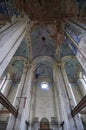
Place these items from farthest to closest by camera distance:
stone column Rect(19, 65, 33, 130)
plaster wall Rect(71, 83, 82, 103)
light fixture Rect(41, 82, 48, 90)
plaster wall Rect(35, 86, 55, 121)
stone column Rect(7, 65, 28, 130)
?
light fixture Rect(41, 82, 48, 90) → plaster wall Rect(71, 83, 82, 103) → plaster wall Rect(35, 86, 55, 121) → stone column Rect(19, 65, 33, 130) → stone column Rect(7, 65, 28, 130)

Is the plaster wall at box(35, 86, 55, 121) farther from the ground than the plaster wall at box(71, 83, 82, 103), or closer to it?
closer to it

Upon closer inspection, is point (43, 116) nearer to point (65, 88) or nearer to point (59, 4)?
point (65, 88)

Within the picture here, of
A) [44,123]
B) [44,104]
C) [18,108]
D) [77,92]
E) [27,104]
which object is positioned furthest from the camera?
[77,92]

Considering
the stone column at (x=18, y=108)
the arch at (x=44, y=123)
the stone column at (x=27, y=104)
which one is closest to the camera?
the stone column at (x=18, y=108)

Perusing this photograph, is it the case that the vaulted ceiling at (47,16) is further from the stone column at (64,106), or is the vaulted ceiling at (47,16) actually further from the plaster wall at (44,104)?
the plaster wall at (44,104)

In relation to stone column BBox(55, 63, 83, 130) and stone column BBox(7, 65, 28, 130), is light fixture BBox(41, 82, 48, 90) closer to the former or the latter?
stone column BBox(55, 63, 83, 130)

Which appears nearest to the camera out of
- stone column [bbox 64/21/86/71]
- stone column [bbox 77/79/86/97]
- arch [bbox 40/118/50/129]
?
stone column [bbox 64/21/86/71]

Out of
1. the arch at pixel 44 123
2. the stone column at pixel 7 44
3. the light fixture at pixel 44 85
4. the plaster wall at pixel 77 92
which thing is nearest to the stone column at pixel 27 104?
the arch at pixel 44 123

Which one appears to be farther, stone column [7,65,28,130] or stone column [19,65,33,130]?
stone column [19,65,33,130]

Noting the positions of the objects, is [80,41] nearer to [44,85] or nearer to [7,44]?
[7,44]

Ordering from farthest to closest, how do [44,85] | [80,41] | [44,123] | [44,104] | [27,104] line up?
[44,85] < [44,104] < [44,123] < [27,104] < [80,41]

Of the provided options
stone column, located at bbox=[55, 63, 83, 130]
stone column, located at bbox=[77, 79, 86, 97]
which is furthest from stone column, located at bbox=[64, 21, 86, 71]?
stone column, located at bbox=[77, 79, 86, 97]

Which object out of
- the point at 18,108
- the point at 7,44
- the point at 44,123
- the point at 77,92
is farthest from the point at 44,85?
the point at 7,44

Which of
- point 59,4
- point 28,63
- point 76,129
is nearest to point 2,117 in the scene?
point 28,63
